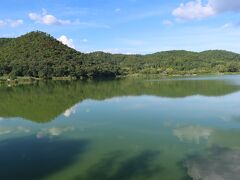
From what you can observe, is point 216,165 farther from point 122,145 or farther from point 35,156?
point 35,156

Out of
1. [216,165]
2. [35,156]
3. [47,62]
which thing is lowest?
[35,156]

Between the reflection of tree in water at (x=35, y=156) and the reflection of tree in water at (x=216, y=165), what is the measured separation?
444 centimetres

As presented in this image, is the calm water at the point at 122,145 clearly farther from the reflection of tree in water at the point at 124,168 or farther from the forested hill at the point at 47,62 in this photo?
the forested hill at the point at 47,62

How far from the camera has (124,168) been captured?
1197cm

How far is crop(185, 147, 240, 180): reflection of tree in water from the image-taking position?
10984mm

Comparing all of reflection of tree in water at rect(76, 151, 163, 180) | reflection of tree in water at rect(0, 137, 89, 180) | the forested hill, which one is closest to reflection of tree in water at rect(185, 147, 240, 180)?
reflection of tree in water at rect(76, 151, 163, 180)

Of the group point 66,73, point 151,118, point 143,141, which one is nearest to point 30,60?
point 66,73

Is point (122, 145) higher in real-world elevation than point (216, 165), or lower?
lower

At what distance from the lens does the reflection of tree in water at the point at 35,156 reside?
11770mm

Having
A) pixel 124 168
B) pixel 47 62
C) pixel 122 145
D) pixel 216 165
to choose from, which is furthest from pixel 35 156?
pixel 47 62

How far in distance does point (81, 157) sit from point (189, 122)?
9.16m

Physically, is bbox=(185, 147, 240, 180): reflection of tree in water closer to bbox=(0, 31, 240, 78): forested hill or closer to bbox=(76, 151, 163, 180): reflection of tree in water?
bbox=(76, 151, 163, 180): reflection of tree in water

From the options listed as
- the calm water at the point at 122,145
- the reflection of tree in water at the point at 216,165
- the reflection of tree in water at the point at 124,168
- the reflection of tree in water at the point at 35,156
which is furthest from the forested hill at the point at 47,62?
the reflection of tree in water at the point at 216,165

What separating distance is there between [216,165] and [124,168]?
314cm
